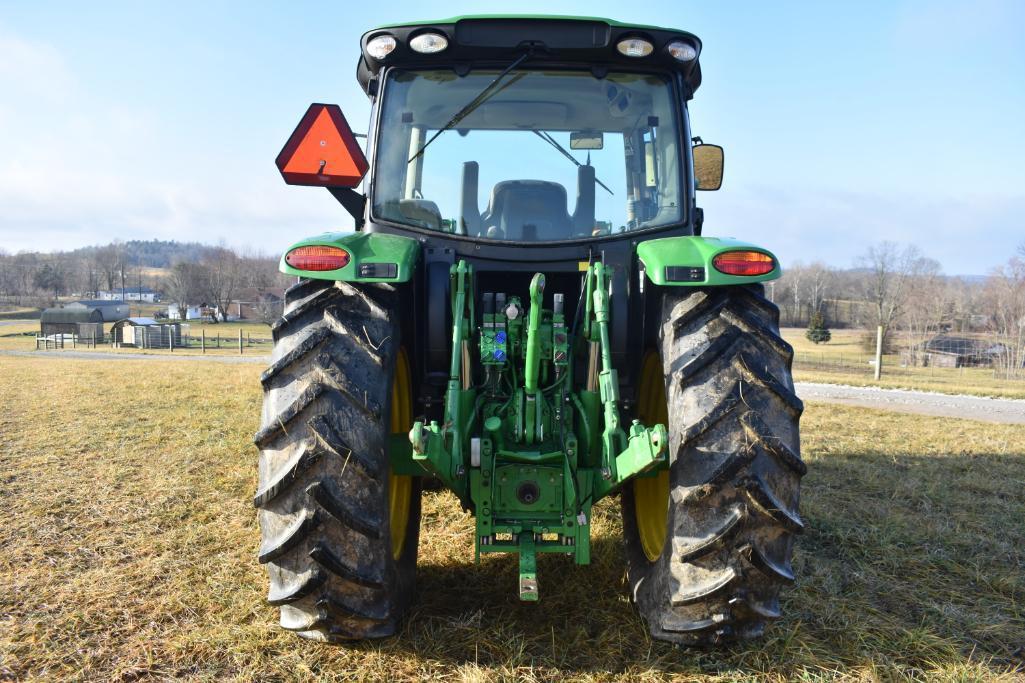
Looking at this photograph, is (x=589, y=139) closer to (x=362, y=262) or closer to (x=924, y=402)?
(x=362, y=262)

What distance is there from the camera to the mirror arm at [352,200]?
345cm


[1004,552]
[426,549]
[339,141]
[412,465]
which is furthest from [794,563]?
[339,141]

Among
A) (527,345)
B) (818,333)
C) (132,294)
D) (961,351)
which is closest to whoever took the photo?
(527,345)

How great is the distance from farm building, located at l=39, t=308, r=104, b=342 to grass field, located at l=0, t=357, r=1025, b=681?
4895 cm

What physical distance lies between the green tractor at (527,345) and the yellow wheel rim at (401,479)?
1 centimetres

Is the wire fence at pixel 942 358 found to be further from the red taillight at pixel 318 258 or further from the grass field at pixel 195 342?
the red taillight at pixel 318 258

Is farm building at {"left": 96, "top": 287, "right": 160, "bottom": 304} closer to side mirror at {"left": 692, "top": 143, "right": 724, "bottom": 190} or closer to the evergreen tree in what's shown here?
the evergreen tree

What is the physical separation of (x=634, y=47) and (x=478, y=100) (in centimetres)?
76

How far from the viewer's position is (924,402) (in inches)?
Answer: 483

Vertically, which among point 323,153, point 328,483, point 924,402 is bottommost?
point 924,402

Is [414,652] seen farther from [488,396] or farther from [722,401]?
[722,401]

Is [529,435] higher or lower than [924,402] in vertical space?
higher

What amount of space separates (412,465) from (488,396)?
0.52 meters

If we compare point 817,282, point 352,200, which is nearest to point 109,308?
point 352,200
